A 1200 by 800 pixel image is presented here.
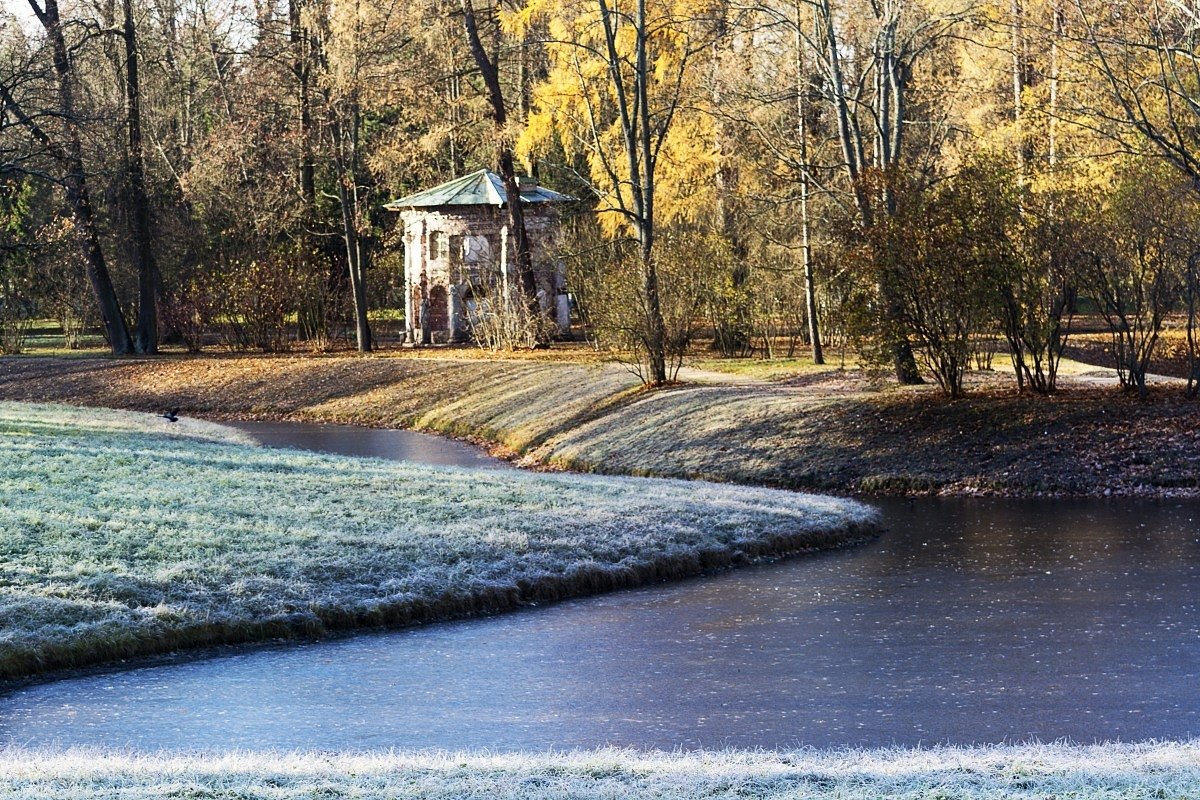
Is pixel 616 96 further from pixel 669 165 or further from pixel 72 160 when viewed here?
pixel 72 160

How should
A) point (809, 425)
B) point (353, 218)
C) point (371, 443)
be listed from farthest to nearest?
point (353, 218)
point (371, 443)
point (809, 425)

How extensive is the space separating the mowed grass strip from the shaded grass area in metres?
3.58

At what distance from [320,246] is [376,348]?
9302 mm

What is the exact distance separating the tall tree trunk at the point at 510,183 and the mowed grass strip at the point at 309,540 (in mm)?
18641

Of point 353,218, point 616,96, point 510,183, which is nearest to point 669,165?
point 510,183

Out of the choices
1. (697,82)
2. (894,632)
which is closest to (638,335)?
(697,82)

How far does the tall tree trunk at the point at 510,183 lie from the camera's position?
36728 millimetres

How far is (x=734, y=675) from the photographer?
9.73m

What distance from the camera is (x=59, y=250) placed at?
152 feet

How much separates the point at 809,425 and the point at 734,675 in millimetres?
12178

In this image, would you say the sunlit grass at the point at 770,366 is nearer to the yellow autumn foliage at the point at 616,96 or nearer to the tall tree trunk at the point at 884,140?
the tall tree trunk at the point at 884,140

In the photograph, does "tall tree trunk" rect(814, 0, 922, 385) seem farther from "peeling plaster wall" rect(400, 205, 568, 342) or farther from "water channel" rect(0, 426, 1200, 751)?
"peeling plaster wall" rect(400, 205, 568, 342)

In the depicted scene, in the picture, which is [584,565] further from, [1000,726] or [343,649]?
[1000,726]

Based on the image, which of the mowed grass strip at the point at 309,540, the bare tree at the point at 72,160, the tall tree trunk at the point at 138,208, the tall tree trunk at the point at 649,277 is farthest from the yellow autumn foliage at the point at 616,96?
the mowed grass strip at the point at 309,540
